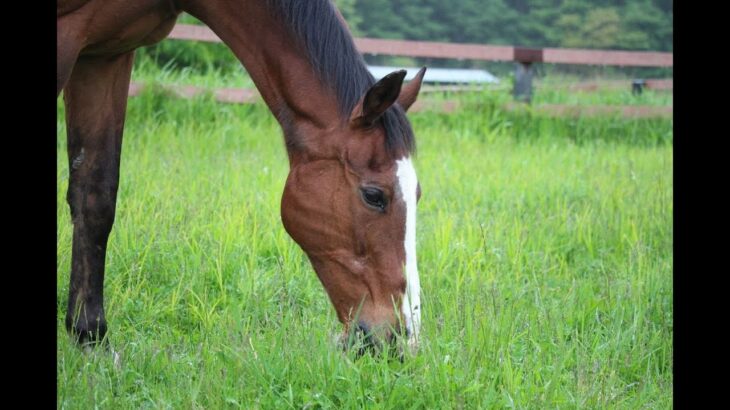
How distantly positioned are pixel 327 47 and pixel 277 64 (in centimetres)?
21

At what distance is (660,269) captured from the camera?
13.1 feet

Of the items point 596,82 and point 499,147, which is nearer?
point 499,147

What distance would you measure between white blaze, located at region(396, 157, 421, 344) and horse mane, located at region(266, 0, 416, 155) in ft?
0.70

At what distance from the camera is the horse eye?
2.72 meters

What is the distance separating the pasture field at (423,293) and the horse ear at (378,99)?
779 millimetres

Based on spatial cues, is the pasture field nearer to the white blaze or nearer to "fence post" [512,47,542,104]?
the white blaze

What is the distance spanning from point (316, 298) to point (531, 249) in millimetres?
1540

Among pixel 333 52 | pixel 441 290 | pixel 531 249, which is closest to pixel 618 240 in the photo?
pixel 531 249

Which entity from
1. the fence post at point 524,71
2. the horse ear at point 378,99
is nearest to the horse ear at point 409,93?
the horse ear at point 378,99

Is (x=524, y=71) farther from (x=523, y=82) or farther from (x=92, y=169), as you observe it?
(x=92, y=169)

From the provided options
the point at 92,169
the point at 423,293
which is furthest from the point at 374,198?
the point at 92,169

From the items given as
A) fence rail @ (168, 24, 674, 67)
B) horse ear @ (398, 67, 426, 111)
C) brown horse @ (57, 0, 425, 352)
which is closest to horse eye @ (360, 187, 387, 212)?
brown horse @ (57, 0, 425, 352)
